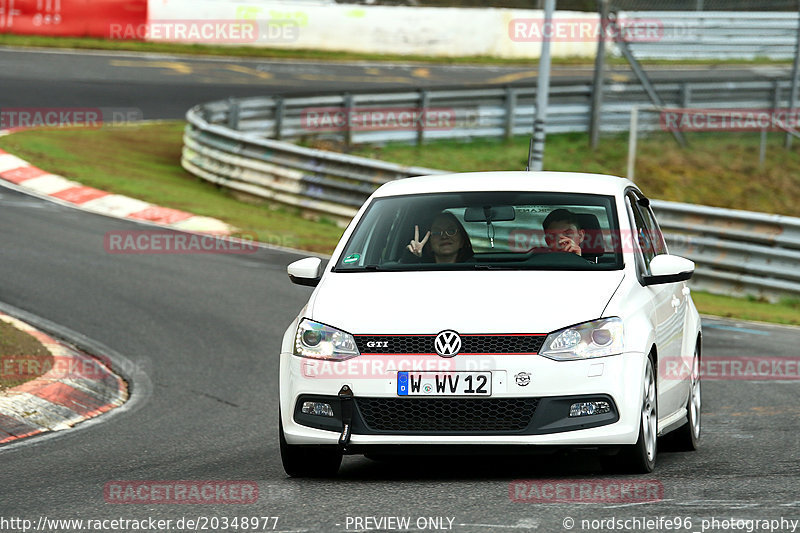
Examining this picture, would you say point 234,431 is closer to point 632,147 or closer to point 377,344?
point 377,344

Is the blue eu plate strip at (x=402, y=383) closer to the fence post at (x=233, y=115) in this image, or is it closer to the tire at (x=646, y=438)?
the tire at (x=646, y=438)

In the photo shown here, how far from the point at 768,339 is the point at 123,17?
2929cm

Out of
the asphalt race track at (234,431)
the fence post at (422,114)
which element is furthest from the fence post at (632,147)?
the asphalt race track at (234,431)

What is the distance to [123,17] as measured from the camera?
39.4 metres

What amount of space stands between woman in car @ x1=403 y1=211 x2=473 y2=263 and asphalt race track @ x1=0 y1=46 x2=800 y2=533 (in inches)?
46.0

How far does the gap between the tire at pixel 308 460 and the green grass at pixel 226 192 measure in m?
9.47

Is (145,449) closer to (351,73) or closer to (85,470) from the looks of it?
(85,470)

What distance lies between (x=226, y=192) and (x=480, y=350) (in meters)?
17.1

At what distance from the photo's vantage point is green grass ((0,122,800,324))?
62.5 feet

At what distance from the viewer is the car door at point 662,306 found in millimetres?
7586

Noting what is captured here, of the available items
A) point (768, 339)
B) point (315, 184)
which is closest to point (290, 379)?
point (768, 339)

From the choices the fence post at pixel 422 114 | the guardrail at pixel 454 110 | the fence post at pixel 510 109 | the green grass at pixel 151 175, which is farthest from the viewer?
the fence post at pixel 510 109

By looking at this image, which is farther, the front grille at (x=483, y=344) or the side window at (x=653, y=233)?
the side window at (x=653, y=233)

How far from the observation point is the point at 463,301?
6.90 metres
